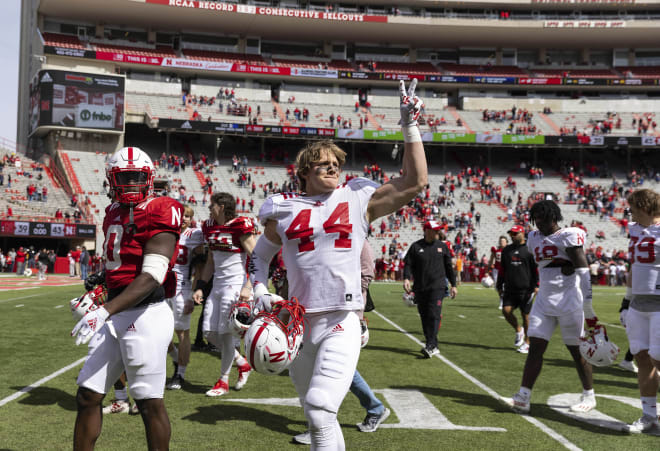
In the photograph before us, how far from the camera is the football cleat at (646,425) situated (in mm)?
5141

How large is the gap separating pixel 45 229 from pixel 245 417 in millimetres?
28715

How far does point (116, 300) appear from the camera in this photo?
331 centimetres

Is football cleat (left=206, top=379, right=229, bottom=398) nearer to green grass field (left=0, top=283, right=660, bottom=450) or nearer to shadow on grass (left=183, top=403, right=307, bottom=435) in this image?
green grass field (left=0, top=283, right=660, bottom=450)

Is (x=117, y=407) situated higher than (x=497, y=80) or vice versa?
(x=497, y=80)

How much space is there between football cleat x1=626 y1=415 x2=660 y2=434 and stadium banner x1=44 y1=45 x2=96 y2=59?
44884 mm

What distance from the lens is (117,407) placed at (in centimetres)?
538

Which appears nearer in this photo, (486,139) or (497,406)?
(497,406)

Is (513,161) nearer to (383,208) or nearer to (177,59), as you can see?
(177,59)

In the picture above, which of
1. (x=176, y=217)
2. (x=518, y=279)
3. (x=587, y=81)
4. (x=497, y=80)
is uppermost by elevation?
(x=587, y=81)

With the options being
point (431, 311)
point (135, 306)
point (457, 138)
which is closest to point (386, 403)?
point (135, 306)

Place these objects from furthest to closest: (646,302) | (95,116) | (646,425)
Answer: (95,116)
(646,302)
(646,425)

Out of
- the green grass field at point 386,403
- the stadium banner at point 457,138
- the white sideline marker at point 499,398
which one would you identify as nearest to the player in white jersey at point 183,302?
the green grass field at point 386,403

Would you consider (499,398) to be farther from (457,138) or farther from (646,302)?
(457,138)

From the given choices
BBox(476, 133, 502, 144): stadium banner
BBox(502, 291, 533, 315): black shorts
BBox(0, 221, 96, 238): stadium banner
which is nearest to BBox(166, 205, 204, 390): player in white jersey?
BBox(502, 291, 533, 315): black shorts
